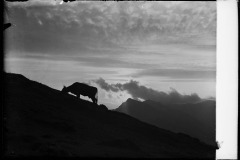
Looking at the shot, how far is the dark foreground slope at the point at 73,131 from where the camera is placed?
4.17m

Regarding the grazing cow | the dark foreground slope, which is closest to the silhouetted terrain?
the dark foreground slope

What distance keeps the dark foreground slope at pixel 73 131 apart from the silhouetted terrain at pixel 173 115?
0.42 ft

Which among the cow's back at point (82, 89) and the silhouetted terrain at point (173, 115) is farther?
the cow's back at point (82, 89)

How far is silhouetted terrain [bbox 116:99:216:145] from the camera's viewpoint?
4793mm

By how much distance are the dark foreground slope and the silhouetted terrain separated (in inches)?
5.1

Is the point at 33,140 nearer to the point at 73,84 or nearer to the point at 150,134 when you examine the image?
the point at 73,84

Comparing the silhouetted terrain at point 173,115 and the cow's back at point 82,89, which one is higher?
the cow's back at point 82,89

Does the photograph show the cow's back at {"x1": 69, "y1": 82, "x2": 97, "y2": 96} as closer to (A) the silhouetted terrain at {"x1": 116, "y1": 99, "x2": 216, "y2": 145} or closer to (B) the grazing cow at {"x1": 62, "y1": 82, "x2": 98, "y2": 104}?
(B) the grazing cow at {"x1": 62, "y1": 82, "x2": 98, "y2": 104}

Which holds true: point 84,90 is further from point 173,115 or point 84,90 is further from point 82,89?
point 173,115

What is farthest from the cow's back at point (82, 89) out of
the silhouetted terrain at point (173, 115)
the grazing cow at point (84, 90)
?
the silhouetted terrain at point (173, 115)

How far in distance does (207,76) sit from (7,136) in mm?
3245

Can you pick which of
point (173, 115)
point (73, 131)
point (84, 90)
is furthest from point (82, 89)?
point (173, 115)

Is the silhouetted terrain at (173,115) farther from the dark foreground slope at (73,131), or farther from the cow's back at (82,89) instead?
the cow's back at (82,89)

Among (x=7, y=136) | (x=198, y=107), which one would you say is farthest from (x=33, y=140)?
(x=198, y=107)
